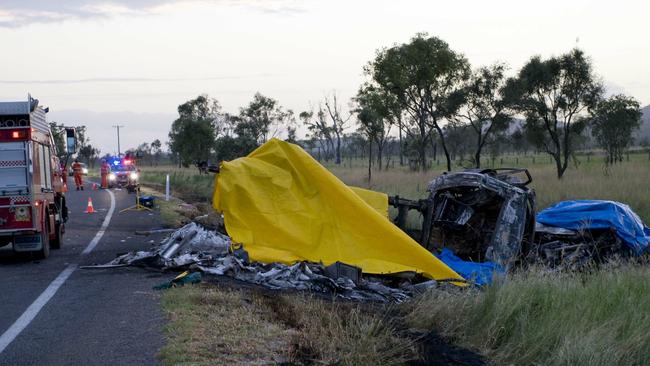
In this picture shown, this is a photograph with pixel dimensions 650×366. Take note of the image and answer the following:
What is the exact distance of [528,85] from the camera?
1366 inches

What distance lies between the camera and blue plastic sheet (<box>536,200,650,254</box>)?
467 inches

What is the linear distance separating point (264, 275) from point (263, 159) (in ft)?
9.12

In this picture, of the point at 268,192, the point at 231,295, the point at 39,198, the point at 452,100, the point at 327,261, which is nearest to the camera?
the point at 231,295

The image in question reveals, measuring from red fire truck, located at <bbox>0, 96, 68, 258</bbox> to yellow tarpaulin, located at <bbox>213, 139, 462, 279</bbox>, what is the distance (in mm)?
3413

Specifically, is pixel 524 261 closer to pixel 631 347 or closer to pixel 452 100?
pixel 631 347

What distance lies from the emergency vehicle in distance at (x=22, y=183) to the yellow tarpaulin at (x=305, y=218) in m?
3.41

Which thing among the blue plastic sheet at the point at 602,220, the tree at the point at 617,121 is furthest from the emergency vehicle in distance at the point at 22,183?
the tree at the point at 617,121

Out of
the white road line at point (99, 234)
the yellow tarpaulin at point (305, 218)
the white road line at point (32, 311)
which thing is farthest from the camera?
the white road line at point (99, 234)

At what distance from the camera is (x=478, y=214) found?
40.1ft

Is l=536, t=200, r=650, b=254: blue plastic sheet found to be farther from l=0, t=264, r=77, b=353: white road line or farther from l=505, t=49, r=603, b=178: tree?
l=505, t=49, r=603, b=178: tree

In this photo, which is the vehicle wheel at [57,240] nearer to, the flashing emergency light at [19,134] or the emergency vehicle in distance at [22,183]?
the emergency vehicle in distance at [22,183]

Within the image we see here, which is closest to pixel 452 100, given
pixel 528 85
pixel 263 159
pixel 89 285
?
pixel 528 85

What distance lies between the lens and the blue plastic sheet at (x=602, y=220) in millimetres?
11852

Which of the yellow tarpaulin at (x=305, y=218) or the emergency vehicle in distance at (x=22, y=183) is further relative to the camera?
the emergency vehicle in distance at (x=22, y=183)
